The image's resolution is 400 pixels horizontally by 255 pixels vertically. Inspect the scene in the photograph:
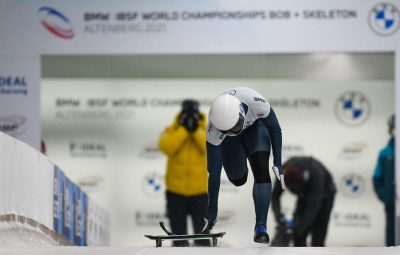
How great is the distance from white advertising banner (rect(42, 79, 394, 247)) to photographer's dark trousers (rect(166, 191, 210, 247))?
1790 mm

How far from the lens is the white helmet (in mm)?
7551

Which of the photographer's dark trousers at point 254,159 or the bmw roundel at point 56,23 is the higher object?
the bmw roundel at point 56,23

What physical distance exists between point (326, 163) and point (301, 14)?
2017mm

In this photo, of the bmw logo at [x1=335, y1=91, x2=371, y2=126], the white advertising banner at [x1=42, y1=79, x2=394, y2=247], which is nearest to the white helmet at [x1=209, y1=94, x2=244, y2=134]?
the white advertising banner at [x1=42, y1=79, x2=394, y2=247]

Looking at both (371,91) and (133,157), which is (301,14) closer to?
(371,91)

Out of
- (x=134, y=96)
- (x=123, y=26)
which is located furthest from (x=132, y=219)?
(x=123, y=26)

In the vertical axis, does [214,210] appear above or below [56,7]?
below

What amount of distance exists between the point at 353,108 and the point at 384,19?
4.16 ft

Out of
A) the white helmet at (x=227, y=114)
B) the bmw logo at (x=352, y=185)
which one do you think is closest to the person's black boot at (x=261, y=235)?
the white helmet at (x=227, y=114)

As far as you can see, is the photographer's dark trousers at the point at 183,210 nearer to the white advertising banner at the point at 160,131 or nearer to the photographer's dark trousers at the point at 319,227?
the photographer's dark trousers at the point at 319,227

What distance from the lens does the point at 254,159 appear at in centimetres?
798

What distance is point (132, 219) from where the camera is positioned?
1355cm

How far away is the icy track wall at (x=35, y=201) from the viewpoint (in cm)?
730

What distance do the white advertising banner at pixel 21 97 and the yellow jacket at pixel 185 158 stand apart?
2.37m
